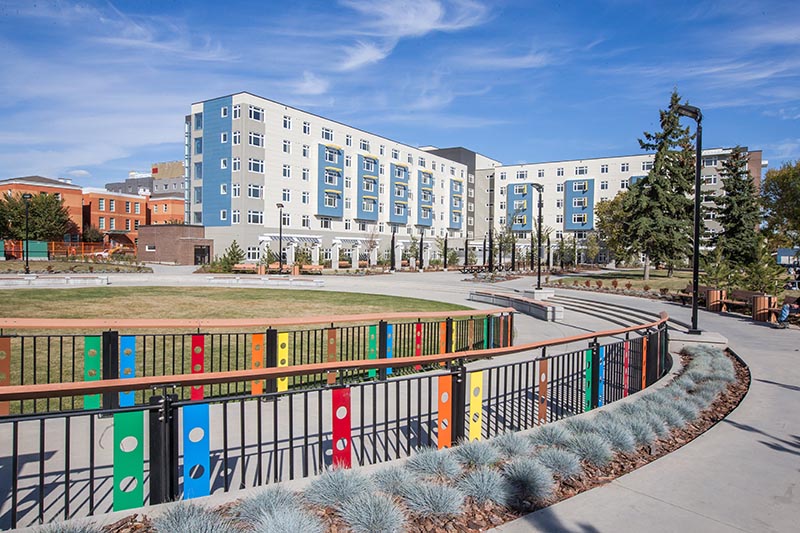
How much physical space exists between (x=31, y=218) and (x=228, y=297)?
49589mm

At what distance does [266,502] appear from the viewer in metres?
4.00

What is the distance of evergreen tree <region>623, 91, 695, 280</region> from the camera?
41094mm

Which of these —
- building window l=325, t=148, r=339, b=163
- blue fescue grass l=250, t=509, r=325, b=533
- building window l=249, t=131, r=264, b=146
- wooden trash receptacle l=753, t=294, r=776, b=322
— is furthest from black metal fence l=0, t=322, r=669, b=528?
building window l=325, t=148, r=339, b=163

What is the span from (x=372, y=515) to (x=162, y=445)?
1.77 meters

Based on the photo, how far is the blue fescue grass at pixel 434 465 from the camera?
4879mm

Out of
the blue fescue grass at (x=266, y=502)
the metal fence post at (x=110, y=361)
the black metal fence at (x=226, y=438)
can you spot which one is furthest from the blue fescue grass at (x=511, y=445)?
the metal fence post at (x=110, y=361)

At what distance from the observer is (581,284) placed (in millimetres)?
34844

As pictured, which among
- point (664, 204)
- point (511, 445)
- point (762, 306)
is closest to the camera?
point (511, 445)

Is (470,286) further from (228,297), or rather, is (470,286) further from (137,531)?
(137,531)

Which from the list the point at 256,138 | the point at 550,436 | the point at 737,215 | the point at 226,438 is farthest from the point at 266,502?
the point at 256,138

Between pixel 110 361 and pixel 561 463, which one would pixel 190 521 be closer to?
pixel 561 463

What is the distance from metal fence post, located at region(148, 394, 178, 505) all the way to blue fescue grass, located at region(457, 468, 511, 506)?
251 centimetres

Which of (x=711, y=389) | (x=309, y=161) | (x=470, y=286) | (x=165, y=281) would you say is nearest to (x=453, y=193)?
(x=309, y=161)

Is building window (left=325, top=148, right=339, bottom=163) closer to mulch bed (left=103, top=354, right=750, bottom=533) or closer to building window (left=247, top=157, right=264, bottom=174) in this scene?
building window (left=247, top=157, right=264, bottom=174)
